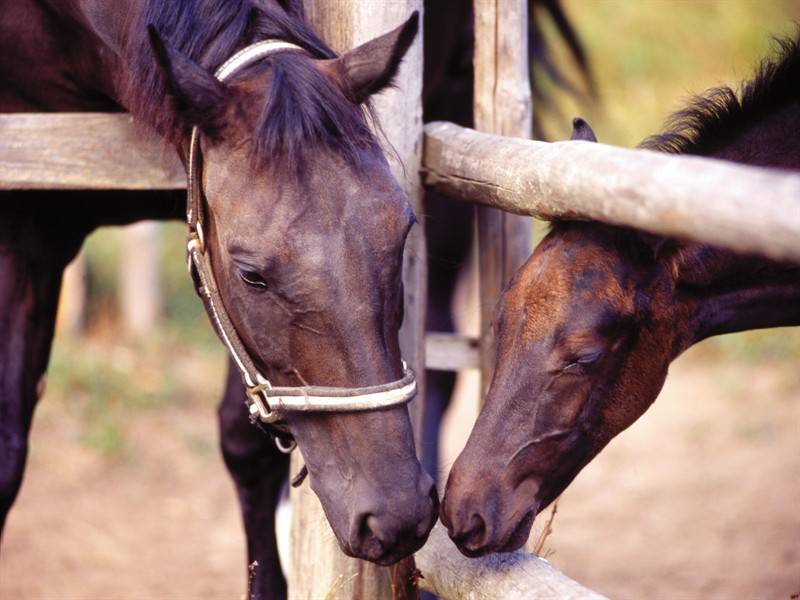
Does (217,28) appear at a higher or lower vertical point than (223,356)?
higher

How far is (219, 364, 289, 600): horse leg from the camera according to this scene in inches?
119

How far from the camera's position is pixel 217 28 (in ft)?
6.90

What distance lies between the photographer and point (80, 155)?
2.49m

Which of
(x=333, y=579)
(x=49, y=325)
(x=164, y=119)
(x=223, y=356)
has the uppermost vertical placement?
(x=164, y=119)

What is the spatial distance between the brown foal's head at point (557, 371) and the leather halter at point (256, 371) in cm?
20

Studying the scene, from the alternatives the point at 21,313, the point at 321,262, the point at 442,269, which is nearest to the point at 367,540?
the point at 321,262

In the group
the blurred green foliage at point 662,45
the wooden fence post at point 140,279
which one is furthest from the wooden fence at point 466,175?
the blurred green foliage at point 662,45

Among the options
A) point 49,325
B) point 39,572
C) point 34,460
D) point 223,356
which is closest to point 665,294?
point 49,325

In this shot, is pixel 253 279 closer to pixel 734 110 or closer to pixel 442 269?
pixel 734 110

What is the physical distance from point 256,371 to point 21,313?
3.49 ft

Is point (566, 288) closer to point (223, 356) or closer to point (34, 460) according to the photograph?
point (34, 460)

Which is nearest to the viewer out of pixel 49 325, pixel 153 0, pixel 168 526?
pixel 153 0

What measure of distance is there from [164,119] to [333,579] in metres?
1.07

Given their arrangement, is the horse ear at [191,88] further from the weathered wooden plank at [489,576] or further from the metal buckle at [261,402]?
the weathered wooden plank at [489,576]
